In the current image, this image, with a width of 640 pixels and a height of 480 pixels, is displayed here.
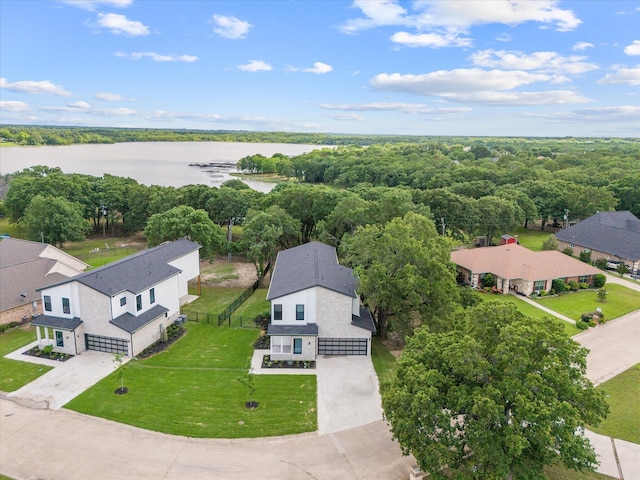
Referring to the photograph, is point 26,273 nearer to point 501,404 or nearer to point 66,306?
point 66,306

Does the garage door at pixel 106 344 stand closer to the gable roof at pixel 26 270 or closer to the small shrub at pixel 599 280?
the gable roof at pixel 26 270

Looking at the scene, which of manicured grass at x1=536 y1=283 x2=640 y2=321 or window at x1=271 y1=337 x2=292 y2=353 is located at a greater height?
window at x1=271 y1=337 x2=292 y2=353

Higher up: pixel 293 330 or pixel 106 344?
pixel 293 330

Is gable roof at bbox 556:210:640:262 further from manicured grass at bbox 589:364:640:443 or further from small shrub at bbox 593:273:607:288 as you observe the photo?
manicured grass at bbox 589:364:640:443

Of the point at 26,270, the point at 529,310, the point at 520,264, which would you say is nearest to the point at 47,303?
the point at 26,270

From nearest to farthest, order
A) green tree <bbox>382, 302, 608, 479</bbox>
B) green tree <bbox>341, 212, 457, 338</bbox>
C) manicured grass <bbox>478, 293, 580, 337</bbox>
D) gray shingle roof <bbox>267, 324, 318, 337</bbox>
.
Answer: green tree <bbox>382, 302, 608, 479</bbox>
gray shingle roof <bbox>267, 324, 318, 337</bbox>
green tree <bbox>341, 212, 457, 338</bbox>
manicured grass <bbox>478, 293, 580, 337</bbox>

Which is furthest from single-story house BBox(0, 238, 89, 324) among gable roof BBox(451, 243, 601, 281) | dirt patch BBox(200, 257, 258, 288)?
gable roof BBox(451, 243, 601, 281)

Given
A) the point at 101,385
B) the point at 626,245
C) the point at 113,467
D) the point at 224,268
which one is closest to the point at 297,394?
the point at 113,467
